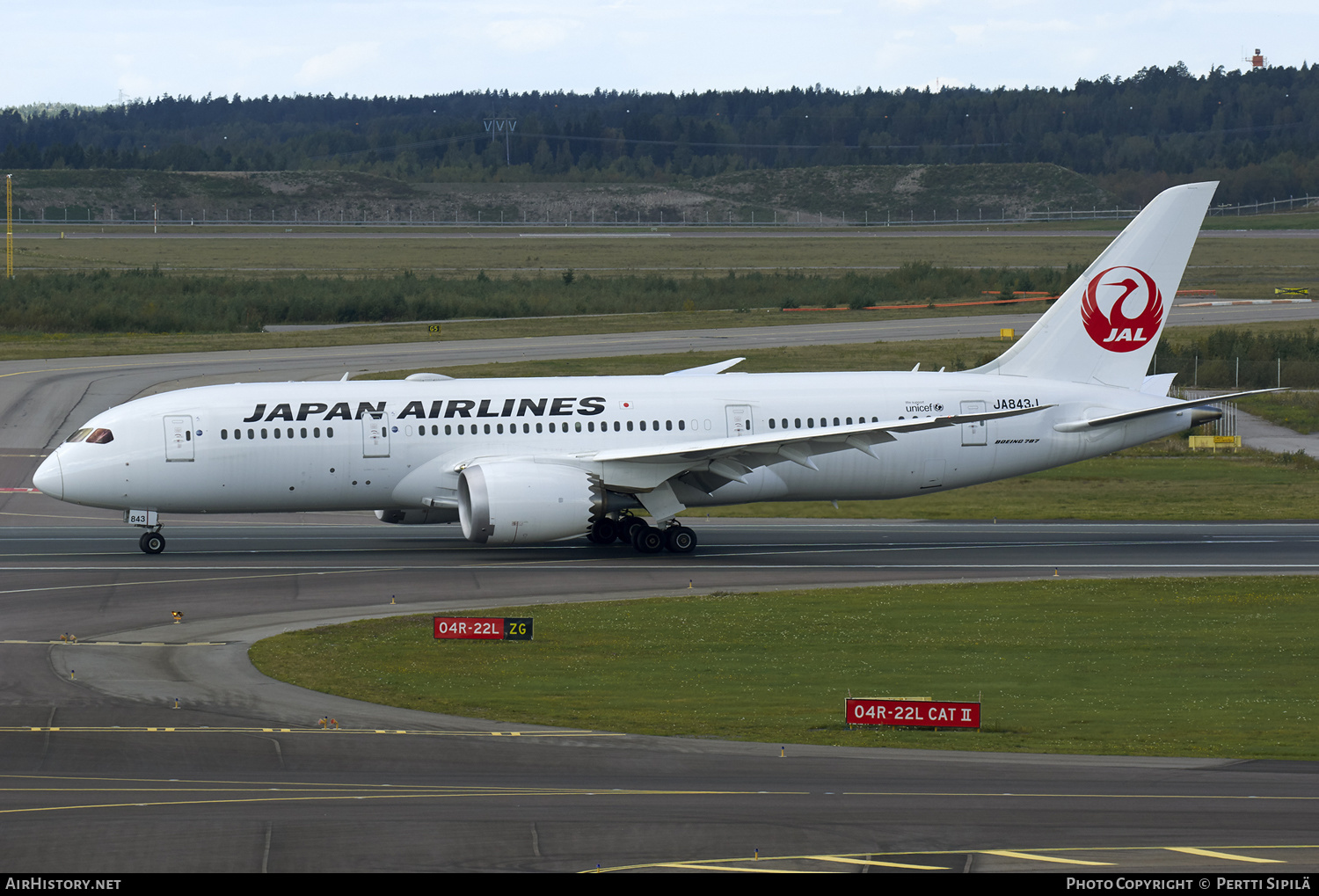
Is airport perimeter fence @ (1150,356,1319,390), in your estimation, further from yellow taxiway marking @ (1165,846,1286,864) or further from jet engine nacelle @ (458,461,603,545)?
yellow taxiway marking @ (1165,846,1286,864)

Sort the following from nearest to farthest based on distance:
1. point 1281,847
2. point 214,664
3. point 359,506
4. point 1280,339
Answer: point 1281,847, point 214,664, point 359,506, point 1280,339

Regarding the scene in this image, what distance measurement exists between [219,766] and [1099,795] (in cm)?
1111

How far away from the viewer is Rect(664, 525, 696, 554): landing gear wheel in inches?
1534

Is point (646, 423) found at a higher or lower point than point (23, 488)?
higher

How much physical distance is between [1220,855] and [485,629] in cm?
1602

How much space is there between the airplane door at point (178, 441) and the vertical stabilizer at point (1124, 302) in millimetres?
23154

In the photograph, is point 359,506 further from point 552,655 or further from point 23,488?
point 23,488

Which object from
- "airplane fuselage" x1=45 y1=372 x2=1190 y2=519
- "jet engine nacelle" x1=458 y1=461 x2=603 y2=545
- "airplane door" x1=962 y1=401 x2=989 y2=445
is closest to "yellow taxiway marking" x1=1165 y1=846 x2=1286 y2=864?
"jet engine nacelle" x1=458 y1=461 x2=603 y2=545

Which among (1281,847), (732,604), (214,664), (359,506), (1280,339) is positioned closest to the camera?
(1281,847)

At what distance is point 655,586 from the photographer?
34.4m

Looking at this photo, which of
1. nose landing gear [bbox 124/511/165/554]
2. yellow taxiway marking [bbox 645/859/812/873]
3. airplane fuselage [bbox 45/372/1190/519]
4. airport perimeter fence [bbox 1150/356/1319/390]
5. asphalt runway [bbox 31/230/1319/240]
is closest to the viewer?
yellow taxiway marking [bbox 645/859/812/873]

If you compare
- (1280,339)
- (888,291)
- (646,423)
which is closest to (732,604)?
(646,423)

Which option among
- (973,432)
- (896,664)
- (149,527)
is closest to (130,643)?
(149,527)

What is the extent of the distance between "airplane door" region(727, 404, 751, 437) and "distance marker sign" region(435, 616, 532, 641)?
12.4m
